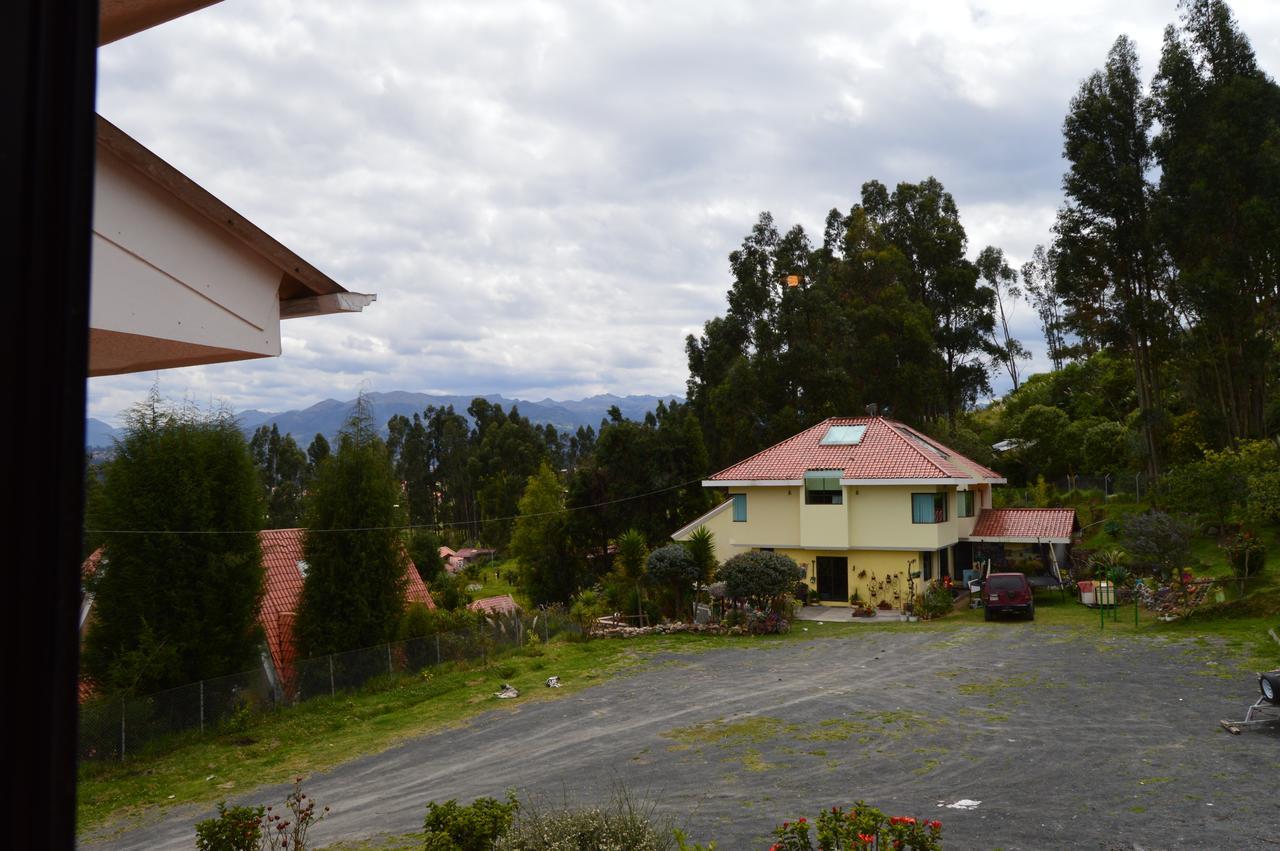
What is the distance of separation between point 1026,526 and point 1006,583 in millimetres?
7274

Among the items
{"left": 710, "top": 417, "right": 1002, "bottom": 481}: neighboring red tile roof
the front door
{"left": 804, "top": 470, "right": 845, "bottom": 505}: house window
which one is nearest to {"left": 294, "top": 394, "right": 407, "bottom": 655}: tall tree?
{"left": 710, "top": 417, "right": 1002, "bottom": 481}: neighboring red tile roof

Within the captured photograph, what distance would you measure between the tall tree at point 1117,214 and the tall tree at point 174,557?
3143 cm

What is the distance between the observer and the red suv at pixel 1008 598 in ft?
76.2

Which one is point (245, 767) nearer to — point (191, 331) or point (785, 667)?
point (785, 667)

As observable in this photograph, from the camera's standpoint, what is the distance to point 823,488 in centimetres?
2780

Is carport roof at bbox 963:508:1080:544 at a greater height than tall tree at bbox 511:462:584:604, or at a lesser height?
greater

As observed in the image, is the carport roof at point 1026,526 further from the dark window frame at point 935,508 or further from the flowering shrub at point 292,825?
the flowering shrub at point 292,825

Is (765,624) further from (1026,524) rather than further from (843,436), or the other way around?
(1026,524)

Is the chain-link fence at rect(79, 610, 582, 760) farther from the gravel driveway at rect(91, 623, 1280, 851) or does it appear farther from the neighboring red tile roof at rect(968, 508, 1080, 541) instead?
the neighboring red tile roof at rect(968, 508, 1080, 541)

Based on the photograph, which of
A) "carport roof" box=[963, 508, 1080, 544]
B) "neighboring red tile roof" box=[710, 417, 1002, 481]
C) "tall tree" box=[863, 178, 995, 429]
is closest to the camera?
"neighboring red tile roof" box=[710, 417, 1002, 481]

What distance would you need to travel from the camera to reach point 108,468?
54.0 feet

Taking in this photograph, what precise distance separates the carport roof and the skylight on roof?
5093 millimetres

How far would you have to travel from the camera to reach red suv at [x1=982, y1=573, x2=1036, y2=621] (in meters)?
23.2

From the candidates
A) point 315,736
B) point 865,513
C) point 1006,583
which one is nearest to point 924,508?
point 865,513
